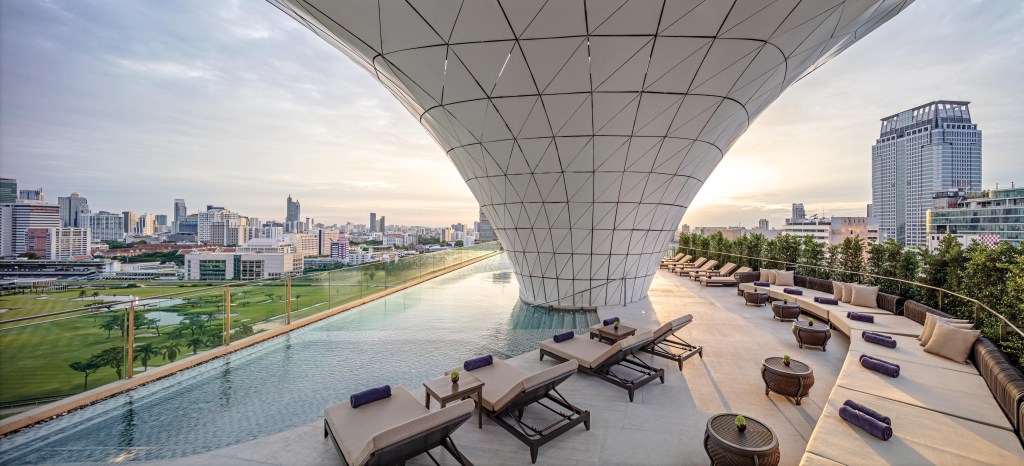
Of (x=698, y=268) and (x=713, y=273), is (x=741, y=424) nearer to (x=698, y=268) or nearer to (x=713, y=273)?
(x=713, y=273)

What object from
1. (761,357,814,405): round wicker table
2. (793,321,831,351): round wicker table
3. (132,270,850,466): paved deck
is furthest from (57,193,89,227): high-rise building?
(793,321,831,351): round wicker table

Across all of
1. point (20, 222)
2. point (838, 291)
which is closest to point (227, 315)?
point (20, 222)

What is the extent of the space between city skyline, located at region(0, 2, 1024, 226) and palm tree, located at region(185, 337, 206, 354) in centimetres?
432

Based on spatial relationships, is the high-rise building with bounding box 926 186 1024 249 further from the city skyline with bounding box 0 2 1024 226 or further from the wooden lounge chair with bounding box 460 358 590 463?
the wooden lounge chair with bounding box 460 358 590 463

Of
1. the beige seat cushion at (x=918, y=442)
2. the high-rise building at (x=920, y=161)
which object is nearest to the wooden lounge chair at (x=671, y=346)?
the beige seat cushion at (x=918, y=442)

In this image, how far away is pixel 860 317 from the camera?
984 cm

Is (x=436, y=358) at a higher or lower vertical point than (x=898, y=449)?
lower

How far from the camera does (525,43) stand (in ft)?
Result: 26.6

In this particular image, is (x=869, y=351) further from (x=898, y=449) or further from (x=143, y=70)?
(x=143, y=70)

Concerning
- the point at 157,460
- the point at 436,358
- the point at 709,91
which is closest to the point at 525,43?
the point at 709,91

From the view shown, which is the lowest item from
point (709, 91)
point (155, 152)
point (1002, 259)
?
point (1002, 259)

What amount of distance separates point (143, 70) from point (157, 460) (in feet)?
60.7

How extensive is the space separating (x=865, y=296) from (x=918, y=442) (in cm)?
1016

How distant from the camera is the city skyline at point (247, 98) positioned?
10.1 metres
